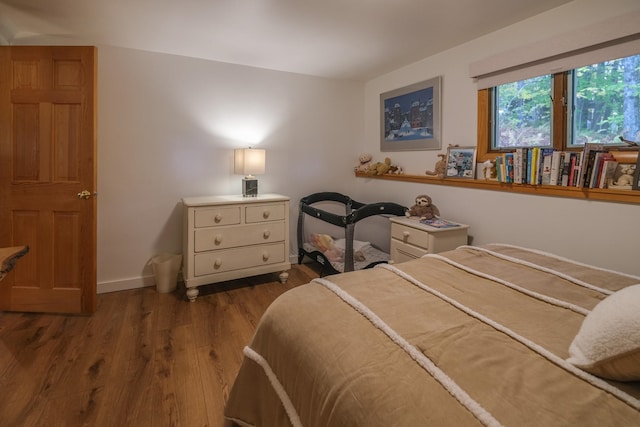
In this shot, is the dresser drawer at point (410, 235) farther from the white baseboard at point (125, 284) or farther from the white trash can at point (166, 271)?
the white baseboard at point (125, 284)

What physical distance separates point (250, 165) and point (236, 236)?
678mm

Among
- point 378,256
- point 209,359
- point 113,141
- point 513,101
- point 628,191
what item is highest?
point 513,101

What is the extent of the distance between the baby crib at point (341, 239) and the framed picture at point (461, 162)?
50 cm

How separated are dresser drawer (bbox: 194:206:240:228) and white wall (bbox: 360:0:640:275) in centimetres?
162

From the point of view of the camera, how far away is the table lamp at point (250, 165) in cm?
308

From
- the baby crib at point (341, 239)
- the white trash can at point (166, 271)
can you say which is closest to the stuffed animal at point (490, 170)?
the baby crib at point (341, 239)

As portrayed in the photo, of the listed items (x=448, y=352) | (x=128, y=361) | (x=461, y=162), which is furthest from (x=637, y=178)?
(x=128, y=361)

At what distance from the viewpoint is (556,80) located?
7.09ft

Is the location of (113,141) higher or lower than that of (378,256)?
higher

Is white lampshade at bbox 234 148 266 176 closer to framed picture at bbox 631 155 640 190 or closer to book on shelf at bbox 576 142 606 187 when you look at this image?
book on shelf at bbox 576 142 606 187

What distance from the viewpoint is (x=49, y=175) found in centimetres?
238

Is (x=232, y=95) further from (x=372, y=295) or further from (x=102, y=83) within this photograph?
(x=372, y=295)

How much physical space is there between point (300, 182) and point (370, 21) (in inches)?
69.9

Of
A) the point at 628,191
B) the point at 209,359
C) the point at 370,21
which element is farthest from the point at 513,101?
the point at 209,359
